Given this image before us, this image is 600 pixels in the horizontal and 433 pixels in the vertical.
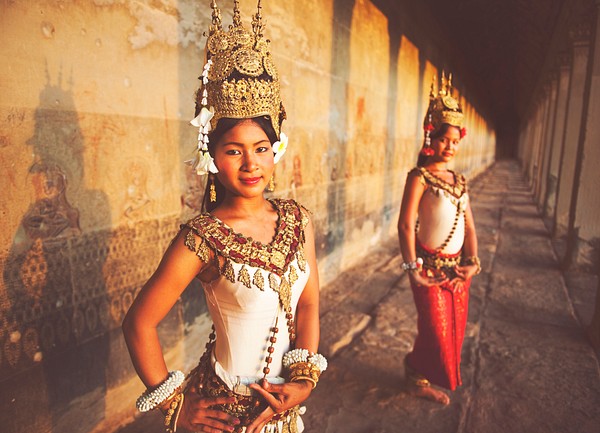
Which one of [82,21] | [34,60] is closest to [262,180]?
[34,60]

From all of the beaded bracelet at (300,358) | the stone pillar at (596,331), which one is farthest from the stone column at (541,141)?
the beaded bracelet at (300,358)

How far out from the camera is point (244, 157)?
135 cm

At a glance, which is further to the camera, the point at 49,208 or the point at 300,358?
the point at 49,208

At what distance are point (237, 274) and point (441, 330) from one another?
1.97 m

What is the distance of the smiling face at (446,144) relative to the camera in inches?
107

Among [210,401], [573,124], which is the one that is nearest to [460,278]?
[210,401]

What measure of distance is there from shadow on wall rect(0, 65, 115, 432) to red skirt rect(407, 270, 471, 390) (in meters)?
2.11

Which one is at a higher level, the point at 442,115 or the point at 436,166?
the point at 442,115

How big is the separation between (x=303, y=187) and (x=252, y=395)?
3386 millimetres

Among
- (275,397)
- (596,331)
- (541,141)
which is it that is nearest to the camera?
(275,397)

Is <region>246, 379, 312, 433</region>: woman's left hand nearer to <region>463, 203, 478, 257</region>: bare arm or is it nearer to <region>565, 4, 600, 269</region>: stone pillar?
<region>463, 203, 478, 257</region>: bare arm

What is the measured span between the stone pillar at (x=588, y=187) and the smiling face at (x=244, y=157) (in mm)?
5478

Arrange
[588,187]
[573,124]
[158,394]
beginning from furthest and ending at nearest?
[573,124] → [588,187] → [158,394]

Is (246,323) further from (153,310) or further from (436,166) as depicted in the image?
(436,166)
